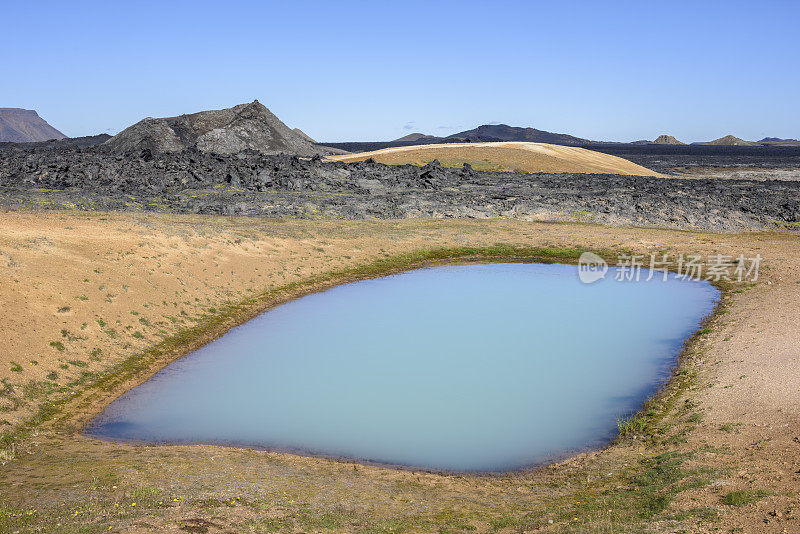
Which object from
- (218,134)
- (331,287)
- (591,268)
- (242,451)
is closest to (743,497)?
(242,451)

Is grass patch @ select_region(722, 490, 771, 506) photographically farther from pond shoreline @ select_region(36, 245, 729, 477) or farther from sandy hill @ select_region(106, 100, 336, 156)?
sandy hill @ select_region(106, 100, 336, 156)

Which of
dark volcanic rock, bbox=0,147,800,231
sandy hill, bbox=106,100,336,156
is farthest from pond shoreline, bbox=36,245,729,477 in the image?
sandy hill, bbox=106,100,336,156

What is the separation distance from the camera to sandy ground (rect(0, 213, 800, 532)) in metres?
10.9

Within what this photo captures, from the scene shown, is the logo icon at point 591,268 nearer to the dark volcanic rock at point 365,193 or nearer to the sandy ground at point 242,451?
the sandy ground at point 242,451

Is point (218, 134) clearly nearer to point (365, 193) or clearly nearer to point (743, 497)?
point (365, 193)

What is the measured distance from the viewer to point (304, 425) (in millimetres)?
16062

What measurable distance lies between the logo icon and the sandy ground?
557 cm

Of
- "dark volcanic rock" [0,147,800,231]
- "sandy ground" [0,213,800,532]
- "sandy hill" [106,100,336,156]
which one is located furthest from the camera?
"sandy hill" [106,100,336,156]

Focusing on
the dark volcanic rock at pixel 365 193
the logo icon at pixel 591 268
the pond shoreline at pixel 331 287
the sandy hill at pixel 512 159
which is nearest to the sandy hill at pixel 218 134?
the sandy hill at pixel 512 159

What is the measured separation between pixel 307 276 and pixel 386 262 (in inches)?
211

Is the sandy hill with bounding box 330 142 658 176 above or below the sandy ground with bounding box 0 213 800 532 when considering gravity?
above

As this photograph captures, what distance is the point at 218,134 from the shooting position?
9150 cm

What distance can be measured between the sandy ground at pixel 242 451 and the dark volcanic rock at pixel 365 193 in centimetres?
1677

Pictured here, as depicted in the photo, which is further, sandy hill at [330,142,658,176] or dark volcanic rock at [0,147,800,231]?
sandy hill at [330,142,658,176]
